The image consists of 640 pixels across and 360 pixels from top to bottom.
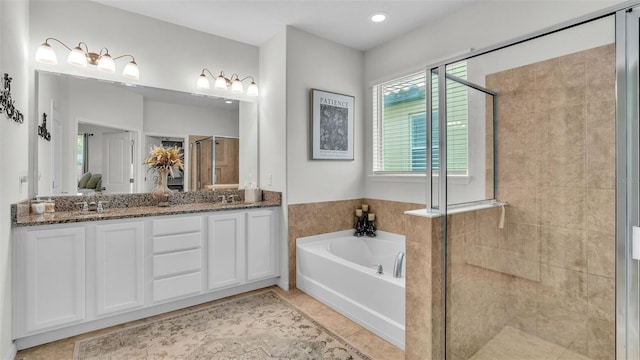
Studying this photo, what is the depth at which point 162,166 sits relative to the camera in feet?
9.37

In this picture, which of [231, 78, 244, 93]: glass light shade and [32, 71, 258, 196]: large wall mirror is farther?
[231, 78, 244, 93]: glass light shade

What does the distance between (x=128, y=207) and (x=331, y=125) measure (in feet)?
6.88

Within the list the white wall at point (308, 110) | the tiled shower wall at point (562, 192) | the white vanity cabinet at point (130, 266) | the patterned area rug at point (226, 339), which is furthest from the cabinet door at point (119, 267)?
the tiled shower wall at point (562, 192)

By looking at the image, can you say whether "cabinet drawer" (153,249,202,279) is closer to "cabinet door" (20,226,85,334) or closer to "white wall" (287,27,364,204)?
"cabinet door" (20,226,85,334)

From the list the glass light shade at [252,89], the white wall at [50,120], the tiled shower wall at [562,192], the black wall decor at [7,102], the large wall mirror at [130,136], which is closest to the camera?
the tiled shower wall at [562,192]

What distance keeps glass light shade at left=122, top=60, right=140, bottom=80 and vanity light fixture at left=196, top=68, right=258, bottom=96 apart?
0.55m

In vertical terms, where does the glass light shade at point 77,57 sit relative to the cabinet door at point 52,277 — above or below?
above

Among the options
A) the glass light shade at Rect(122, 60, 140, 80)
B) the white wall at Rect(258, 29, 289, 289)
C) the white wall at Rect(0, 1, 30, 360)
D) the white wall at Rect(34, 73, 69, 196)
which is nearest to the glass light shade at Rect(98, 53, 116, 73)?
the glass light shade at Rect(122, 60, 140, 80)

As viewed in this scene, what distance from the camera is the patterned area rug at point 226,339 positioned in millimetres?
1990

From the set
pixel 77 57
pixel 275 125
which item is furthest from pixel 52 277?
pixel 275 125

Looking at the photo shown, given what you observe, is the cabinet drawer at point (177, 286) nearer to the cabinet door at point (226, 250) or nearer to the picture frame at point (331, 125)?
the cabinet door at point (226, 250)

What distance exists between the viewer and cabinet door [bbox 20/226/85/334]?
2.00 meters

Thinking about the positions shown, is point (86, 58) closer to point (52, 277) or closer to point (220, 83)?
point (220, 83)

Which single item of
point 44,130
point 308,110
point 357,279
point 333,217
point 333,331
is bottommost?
point 333,331
